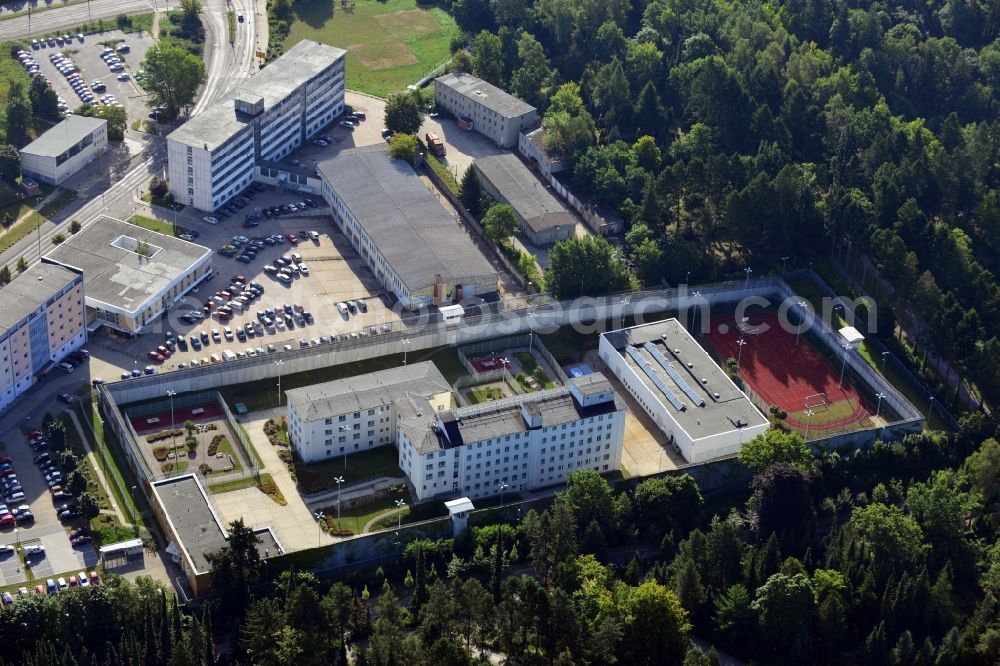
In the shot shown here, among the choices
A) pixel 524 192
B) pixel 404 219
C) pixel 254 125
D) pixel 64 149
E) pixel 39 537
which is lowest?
pixel 39 537

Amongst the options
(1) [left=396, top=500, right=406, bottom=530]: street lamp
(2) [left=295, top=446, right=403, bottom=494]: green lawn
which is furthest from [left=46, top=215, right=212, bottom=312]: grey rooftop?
(1) [left=396, top=500, right=406, bottom=530]: street lamp

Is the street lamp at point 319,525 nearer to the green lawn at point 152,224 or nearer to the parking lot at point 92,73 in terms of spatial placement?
the green lawn at point 152,224

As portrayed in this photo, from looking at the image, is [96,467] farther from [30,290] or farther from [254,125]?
[254,125]

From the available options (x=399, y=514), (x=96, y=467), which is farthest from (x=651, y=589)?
(x=96, y=467)

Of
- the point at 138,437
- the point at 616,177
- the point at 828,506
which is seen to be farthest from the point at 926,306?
the point at 138,437

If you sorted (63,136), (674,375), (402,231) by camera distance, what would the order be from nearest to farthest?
(674,375) < (402,231) < (63,136)

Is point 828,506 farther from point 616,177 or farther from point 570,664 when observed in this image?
point 616,177

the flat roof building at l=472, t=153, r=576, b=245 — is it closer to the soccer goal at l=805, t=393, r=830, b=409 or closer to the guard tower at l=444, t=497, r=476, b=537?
the soccer goal at l=805, t=393, r=830, b=409
